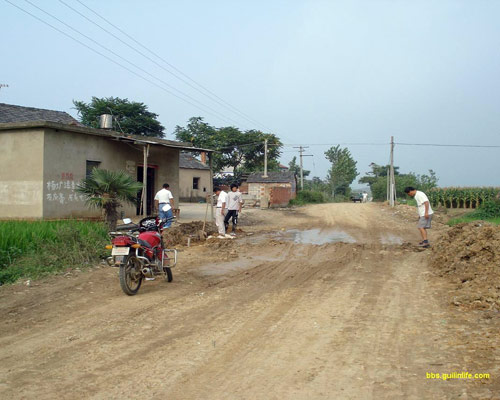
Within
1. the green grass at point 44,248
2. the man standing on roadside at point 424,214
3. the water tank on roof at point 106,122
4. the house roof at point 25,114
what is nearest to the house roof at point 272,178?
the house roof at point 25,114

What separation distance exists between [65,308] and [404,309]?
181 inches

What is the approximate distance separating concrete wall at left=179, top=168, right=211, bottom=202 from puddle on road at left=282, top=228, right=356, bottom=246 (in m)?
26.6

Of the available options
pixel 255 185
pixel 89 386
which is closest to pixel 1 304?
pixel 89 386

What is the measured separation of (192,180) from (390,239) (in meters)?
31.2

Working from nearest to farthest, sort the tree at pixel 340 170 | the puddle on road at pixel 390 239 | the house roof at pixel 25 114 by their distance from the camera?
the puddle on road at pixel 390 239 → the house roof at pixel 25 114 → the tree at pixel 340 170

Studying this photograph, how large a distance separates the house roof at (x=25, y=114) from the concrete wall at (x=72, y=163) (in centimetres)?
589

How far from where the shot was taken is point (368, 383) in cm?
362

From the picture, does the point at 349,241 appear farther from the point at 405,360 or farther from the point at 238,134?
the point at 238,134

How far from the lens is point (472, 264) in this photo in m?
7.80

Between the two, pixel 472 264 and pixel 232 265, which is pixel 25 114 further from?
pixel 472 264

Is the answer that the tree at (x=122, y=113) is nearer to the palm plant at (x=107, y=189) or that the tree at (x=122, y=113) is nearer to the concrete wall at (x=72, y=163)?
the concrete wall at (x=72, y=163)

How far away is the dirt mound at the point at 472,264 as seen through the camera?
6.07 metres

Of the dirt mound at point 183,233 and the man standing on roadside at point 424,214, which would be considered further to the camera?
the dirt mound at point 183,233

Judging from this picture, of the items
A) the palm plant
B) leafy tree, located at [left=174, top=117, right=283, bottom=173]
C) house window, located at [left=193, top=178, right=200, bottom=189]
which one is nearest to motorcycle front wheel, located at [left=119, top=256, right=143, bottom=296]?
the palm plant
